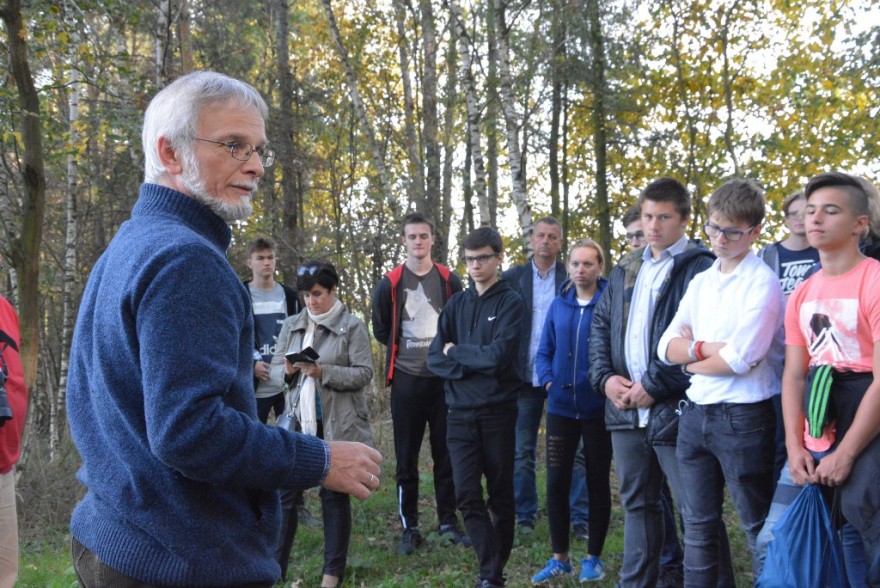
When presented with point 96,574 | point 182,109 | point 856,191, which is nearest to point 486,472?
point 856,191

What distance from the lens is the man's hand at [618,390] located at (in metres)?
4.57

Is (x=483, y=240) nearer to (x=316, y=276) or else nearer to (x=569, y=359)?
(x=569, y=359)

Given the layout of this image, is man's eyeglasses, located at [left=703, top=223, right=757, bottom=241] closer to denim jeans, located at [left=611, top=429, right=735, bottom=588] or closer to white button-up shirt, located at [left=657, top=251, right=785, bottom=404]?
white button-up shirt, located at [left=657, top=251, right=785, bottom=404]

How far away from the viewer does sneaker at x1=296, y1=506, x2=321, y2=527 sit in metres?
7.09

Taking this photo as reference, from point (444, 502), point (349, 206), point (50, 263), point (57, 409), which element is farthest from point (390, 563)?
point (50, 263)

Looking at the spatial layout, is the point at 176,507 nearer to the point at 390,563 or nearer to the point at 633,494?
the point at 633,494

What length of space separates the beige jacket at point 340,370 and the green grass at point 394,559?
1030 mm

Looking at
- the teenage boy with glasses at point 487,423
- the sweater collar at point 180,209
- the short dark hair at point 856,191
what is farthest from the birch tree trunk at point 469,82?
the sweater collar at point 180,209

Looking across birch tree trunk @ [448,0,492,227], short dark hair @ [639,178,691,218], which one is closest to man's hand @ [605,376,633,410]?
short dark hair @ [639,178,691,218]

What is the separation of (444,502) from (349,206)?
27.4 feet

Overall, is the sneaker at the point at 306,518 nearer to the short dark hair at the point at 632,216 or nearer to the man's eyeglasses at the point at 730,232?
the short dark hair at the point at 632,216

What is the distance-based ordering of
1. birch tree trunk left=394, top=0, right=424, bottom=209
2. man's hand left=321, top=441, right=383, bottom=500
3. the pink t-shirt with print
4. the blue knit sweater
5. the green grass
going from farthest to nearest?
1. birch tree trunk left=394, top=0, right=424, bottom=209
2. the green grass
3. the pink t-shirt with print
4. man's hand left=321, top=441, right=383, bottom=500
5. the blue knit sweater

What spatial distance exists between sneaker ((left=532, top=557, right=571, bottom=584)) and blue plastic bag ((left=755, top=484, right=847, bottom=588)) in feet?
6.90

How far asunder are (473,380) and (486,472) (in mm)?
613
